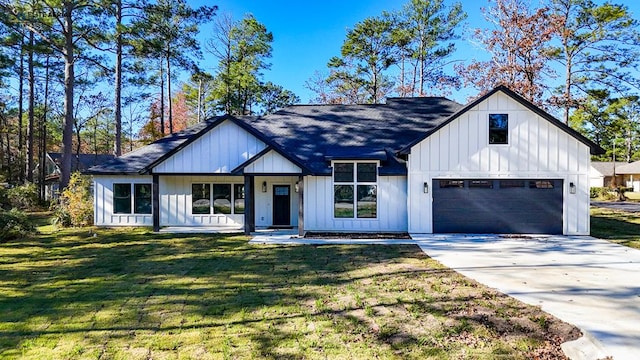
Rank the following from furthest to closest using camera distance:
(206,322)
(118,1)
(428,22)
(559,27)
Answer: (428,22) < (559,27) < (118,1) < (206,322)

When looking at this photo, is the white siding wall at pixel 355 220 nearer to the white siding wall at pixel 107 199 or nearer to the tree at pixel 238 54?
the white siding wall at pixel 107 199

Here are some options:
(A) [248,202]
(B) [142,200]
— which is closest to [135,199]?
(B) [142,200]

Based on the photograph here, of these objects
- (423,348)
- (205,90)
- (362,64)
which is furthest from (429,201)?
(205,90)

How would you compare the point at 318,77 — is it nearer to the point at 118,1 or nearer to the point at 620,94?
the point at 118,1

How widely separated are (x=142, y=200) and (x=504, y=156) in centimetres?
1367

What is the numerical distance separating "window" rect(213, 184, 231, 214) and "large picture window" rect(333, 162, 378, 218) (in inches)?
172

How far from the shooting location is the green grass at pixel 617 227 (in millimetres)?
11238

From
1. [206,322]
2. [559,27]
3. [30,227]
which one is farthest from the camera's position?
[559,27]

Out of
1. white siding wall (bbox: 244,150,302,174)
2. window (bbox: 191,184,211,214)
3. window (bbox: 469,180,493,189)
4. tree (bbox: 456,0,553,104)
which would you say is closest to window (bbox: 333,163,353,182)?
white siding wall (bbox: 244,150,302,174)

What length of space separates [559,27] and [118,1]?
2346 cm

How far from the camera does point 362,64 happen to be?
95.9 ft

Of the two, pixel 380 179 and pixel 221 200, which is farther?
pixel 221 200

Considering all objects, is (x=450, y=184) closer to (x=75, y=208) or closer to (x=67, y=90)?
(x=75, y=208)

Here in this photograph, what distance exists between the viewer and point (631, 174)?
1649 inches
